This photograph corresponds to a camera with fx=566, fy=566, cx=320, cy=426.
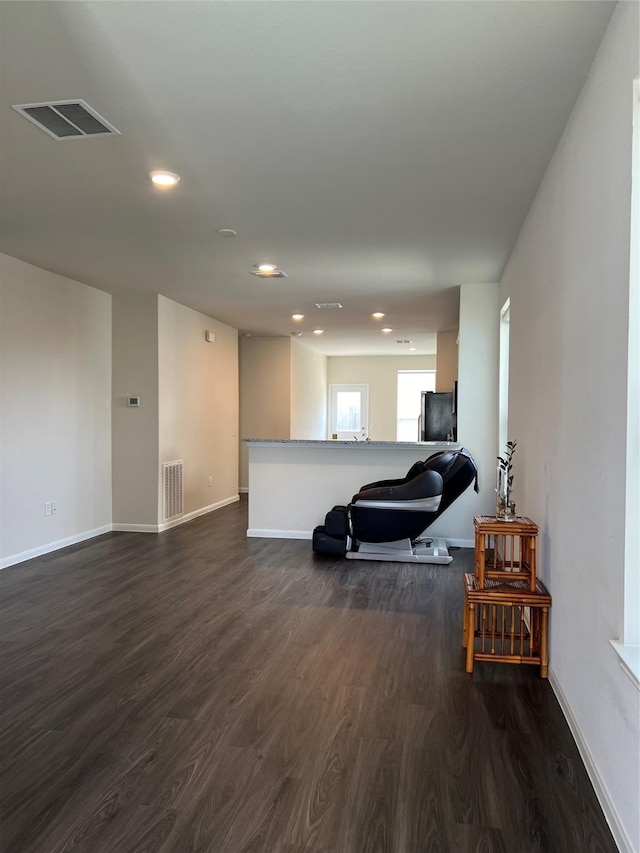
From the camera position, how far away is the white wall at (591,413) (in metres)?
1.71

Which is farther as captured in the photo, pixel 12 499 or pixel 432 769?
pixel 12 499

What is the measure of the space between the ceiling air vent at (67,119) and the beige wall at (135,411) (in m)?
3.60

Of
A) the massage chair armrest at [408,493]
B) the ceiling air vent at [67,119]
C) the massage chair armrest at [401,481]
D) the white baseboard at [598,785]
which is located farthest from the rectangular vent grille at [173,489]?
the white baseboard at [598,785]

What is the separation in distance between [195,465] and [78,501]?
1.71 meters

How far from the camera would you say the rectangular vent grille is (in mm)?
6410

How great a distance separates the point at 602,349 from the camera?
194 centimetres

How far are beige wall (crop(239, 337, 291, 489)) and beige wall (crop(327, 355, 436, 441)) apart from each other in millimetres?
3149

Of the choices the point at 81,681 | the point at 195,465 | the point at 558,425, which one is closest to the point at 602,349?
the point at 558,425

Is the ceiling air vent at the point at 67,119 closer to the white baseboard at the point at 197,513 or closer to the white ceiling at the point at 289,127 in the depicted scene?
the white ceiling at the point at 289,127

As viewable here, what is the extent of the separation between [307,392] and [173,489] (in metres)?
4.87

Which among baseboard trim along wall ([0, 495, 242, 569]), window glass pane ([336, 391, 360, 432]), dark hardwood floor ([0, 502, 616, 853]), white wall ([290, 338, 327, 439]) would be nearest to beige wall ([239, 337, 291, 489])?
white wall ([290, 338, 327, 439])

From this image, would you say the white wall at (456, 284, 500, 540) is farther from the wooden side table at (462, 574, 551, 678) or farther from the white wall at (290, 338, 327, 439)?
the white wall at (290, 338, 327, 439)

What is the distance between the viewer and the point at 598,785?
188cm

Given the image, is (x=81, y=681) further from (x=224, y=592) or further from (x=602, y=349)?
(x=602, y=349)
